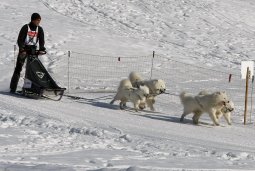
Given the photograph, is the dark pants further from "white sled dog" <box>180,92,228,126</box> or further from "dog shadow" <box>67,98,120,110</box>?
"white sled dog" <box>180,92,228,126</box>

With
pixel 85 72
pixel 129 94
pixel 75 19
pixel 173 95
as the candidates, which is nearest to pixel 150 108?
pixel 129 94

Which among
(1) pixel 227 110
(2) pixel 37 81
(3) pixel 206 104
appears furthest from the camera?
(2) pixel 37 81

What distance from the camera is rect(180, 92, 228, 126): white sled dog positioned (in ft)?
33.7

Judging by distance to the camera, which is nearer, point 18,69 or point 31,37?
point 31,37

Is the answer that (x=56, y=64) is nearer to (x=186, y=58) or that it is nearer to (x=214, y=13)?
(x=186, y=58)

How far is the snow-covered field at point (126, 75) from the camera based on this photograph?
7.01 m

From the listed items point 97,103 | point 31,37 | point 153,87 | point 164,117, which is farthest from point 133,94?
point 31,37

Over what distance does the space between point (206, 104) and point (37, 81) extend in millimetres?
3444

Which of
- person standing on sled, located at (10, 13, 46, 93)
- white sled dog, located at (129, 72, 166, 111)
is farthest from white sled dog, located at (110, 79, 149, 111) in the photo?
person standing on sled, located at (10, 13, 46, 93)

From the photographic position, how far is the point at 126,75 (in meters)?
17.0

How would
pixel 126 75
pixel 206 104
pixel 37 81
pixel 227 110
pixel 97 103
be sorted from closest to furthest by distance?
pixel 206 104 → pixel 227 110 → pixel 37 81 → pixel 97 103 → pixel 126 75

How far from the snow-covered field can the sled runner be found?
0.21 metres

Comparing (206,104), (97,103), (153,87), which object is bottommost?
(97,103)

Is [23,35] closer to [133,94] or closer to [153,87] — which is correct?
[133,94]
